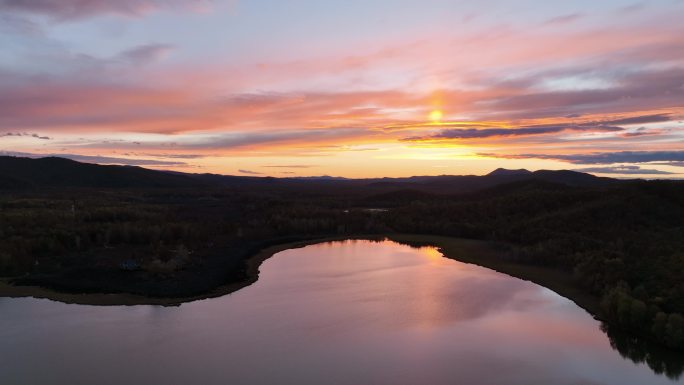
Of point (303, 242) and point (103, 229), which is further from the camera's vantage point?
point (303, 242)

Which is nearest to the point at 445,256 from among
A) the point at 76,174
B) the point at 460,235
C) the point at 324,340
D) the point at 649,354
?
the point at 460,235

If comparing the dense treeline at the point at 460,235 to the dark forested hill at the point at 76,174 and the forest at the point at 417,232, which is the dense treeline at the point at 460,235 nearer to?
the forest at the point at 417,232

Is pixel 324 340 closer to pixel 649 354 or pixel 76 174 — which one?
pixel 649 354

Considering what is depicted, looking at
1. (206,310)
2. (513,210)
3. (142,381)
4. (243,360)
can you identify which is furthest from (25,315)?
(513,210)

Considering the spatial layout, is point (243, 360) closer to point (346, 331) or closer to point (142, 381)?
Result: point (142, 381)

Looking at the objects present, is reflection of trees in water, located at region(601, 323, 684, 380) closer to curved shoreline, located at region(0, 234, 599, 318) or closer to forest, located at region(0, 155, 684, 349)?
forest, located at region(0, 155, 684, 349)

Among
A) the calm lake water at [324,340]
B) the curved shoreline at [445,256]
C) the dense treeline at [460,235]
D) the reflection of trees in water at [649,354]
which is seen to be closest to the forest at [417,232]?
the dense treeline at [460,235]
